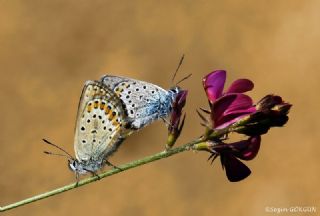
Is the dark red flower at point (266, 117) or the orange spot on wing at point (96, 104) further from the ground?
the dark red flower at point (266, 117)

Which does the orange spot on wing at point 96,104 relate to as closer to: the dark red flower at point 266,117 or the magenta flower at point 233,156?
the magenta flower at point 233,156

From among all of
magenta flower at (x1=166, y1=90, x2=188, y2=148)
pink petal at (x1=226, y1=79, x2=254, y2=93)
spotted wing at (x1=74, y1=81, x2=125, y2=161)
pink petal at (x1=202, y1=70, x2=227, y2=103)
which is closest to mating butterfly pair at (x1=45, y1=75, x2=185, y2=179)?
spotted wing at (x1=74, y1=81, x2=125, y2=161)

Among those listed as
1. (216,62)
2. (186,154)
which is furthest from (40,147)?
(216,62)

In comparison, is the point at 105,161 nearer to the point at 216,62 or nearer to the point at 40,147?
the point at 40,147

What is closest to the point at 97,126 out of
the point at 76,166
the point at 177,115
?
the point at 76,166

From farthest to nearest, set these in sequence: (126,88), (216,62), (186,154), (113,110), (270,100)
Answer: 1. (216,62)
2. (186,154)
3. (126,88)
4. (113,110)
5. (270,100)

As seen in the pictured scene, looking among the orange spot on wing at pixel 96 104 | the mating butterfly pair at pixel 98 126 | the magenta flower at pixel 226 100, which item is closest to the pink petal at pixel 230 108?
the magenta flower at pixel 226 100
